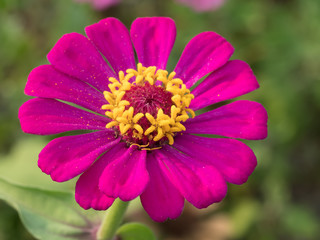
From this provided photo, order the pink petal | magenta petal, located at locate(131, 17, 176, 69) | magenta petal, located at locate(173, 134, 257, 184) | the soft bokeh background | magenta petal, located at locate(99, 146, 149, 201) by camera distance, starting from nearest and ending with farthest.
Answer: magenta petal, located at locate(99, 146, 149, 201) < magenta petal, located at locate(173, 134, 257, 184) < magenta petal, located at locate(131, 17, 176, 69) < the soft bokeh background < the pink petal

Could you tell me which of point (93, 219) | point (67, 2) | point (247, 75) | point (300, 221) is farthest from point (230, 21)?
point (93, 219)

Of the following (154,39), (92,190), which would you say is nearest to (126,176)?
(92,190)

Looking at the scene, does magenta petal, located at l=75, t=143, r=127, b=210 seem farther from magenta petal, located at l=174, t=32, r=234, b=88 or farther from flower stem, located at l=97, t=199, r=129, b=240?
magenta petal, located at l=174, t=32, r=234, b=88

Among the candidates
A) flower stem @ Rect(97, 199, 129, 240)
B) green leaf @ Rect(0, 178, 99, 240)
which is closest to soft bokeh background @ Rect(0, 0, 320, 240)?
green leaf @ Rect(0, 178, 99, 240)

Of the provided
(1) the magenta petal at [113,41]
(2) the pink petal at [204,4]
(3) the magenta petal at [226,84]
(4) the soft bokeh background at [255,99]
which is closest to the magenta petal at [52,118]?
(1) the magenta petal at [113,41]

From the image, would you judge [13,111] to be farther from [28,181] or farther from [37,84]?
[37,84]

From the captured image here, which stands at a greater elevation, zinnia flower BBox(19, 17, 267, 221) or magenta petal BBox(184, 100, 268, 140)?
zinnia flower BBox(19, 17, 267, 221)

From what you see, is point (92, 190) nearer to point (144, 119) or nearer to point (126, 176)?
point (126, 176)

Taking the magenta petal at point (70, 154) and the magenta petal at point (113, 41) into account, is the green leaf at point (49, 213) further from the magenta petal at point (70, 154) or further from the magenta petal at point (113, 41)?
the magenta petal at point (113, 41)

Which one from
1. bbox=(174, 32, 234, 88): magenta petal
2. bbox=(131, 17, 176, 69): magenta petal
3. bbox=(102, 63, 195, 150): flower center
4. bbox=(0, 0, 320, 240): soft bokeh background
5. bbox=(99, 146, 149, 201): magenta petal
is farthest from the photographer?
bbox=(0, 0, 320, 240): soft bokeh background
